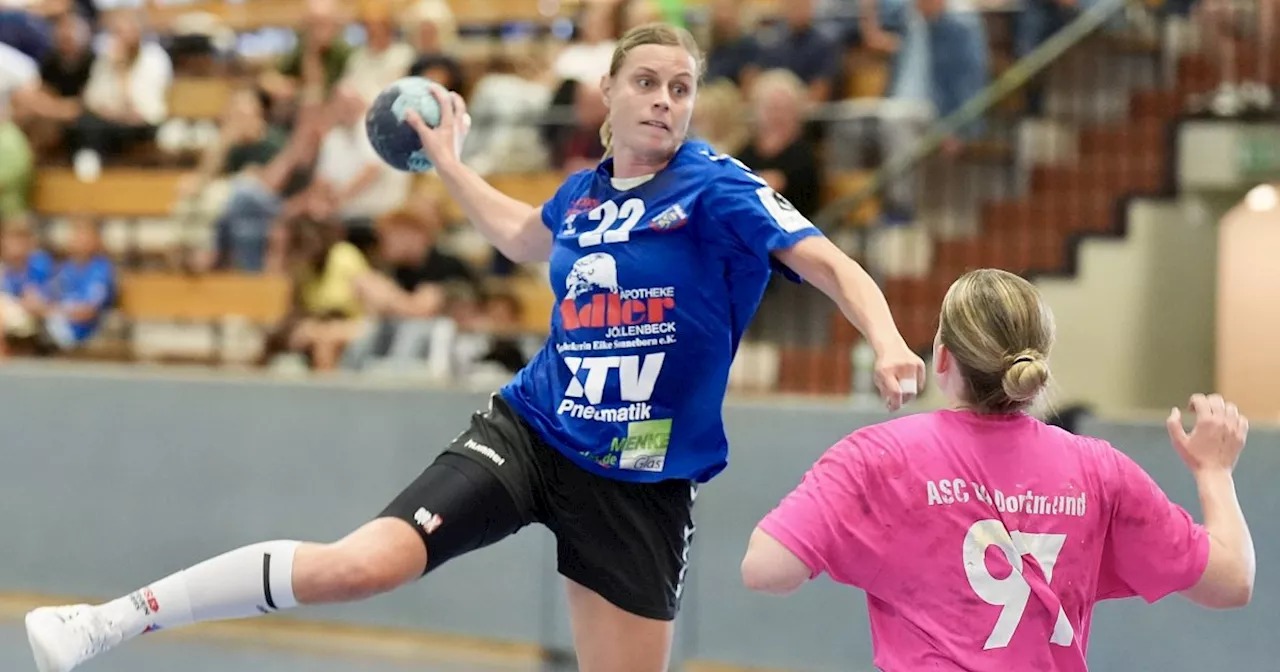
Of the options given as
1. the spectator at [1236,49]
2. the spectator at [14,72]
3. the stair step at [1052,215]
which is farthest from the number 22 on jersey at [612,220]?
the spectator at [14,72]

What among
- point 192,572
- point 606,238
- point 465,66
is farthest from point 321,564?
point 465,66

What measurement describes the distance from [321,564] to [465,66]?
227 inches

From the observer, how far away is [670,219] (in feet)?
10.9

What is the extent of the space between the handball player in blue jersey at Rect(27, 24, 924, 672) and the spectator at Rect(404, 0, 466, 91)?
4.89m

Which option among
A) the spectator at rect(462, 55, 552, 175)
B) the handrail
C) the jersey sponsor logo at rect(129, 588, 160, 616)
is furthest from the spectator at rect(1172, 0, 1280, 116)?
the jersey sponsor logo at rect(129, 588, 160, 616)

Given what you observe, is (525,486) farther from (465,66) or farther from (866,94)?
(465,66)

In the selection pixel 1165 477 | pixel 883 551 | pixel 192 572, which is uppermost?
pixel 883 551

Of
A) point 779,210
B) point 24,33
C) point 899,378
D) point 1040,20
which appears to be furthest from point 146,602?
point 24,33

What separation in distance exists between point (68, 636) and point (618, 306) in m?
1.34

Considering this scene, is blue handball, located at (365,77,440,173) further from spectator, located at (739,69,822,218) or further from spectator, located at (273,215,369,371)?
spectator, located at (273,215,369,371)

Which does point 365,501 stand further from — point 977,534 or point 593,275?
point 977,534

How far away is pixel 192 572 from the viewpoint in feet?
10.6

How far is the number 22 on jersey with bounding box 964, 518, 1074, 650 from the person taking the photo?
2.44m

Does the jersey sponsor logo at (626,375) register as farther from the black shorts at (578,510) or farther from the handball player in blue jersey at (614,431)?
the black shorts at (578,510)
